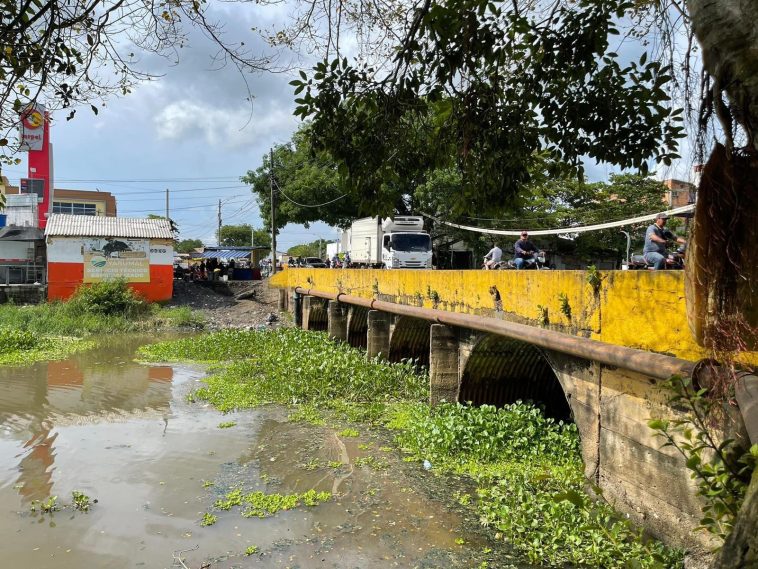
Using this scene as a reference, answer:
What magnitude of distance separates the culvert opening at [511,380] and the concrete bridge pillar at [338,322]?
26.1 feet

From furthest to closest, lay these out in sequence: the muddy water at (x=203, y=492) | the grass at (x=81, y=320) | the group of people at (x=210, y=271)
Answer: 1. the group of people at (x=210, y=271)
2. the grass at (x=81, y=320)
3. the muddy water at (x=203, y=492)

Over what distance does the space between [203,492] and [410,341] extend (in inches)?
259

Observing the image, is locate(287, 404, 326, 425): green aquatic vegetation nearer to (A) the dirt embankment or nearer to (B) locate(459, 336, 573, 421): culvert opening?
(B) locate(459, 336, 573, 421): culvert opening

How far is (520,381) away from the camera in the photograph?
880 cm

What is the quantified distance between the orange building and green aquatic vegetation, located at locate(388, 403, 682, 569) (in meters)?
19.4

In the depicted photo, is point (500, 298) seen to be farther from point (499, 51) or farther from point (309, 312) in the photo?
point (309, 312)

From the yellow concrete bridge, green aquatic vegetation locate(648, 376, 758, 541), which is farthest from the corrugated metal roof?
green aquatic vegetation locate(648, 376, 758, 541)

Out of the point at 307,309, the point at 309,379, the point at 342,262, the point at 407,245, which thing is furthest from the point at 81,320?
the point at 309,379

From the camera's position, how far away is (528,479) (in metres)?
6.19

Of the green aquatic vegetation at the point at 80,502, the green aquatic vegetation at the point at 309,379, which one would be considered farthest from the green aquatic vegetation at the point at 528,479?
the green aquatic vegetation at the point at 80,502

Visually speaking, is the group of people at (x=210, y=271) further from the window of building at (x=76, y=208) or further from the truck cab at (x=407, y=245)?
the window of building at (x=76, y=208)

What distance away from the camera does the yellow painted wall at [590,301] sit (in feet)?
13.9

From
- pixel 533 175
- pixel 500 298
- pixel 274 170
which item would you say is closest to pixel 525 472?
pixel 500 298

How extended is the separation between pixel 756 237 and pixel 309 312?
17855mm
